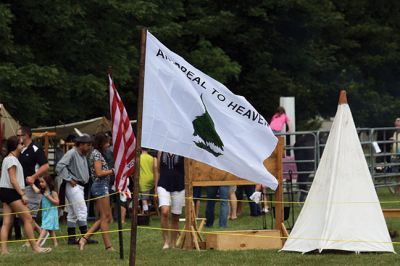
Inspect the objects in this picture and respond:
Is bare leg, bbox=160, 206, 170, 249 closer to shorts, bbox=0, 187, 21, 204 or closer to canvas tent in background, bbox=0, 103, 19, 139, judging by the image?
shorts, bbox=0, 187, 21, 204

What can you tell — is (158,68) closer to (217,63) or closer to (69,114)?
(69,114)

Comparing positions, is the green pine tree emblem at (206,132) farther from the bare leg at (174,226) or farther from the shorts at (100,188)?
the shorts at (100,188)

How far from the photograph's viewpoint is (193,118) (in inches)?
478

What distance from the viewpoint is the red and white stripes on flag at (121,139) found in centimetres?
1469

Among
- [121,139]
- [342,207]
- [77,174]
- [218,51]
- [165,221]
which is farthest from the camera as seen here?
[218,51]

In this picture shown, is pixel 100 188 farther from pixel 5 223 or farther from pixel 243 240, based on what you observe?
pixel 243 240

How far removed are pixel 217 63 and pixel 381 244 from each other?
62.7 ft

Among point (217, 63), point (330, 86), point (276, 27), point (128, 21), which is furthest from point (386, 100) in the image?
point (128, 21)

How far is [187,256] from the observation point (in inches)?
596

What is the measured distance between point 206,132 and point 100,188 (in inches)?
196

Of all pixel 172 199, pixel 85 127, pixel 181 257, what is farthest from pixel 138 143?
pixel 85 127

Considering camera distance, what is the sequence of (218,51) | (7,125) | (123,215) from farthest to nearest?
(218,51) → (7,125) → (123,215)

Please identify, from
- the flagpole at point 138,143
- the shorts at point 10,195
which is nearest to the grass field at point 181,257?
the shorts at point 10,195

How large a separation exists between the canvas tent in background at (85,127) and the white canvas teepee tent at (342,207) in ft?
39.8
